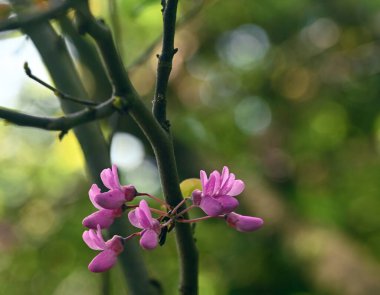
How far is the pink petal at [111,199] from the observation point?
0.95 m

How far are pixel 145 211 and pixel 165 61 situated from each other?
19cm

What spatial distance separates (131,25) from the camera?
3695 mm

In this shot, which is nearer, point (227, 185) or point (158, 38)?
point (227, 185)

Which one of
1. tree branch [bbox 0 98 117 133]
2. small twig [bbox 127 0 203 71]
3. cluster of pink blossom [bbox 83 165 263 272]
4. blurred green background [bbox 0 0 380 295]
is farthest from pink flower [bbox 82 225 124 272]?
blurred green background [bbox 0 0 380 295]

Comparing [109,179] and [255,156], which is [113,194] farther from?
[255,156]

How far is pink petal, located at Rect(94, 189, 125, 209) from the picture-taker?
95cm

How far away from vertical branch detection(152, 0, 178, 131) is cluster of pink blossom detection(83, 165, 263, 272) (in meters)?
0.11

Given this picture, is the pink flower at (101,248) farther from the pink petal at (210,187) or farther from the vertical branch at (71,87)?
the vertical branch at (71,87)

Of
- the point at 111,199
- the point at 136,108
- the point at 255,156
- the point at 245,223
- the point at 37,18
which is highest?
the point at 37,18

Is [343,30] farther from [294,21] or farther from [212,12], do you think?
[212,12]

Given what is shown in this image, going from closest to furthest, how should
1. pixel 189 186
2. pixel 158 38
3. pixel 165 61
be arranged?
pixel 165 61 < pixel 189 186 < pixel 158 38

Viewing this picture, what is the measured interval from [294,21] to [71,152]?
1.40 meters

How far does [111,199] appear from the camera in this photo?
0.95 m

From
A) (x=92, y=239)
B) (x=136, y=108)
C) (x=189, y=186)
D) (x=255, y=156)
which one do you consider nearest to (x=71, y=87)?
(x=189, y=186)
